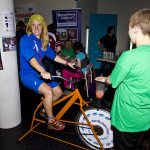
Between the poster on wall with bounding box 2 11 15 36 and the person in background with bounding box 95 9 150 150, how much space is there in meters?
1.80

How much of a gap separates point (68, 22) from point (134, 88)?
16.6 ft

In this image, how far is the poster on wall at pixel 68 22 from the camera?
229 inches

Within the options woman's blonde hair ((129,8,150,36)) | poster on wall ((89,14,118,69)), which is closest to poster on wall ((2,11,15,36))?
woman's blonde hair ((129,8,150,36))

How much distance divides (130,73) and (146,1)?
6361 millimetres

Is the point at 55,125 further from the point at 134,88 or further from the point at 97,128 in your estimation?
the point at 134,88

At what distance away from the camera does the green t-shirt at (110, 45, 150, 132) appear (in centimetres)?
123

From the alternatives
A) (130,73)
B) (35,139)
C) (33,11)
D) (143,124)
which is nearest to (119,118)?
(143,124)

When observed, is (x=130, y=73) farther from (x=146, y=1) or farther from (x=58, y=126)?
(x=146, y=1)

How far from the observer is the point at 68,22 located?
5941mm

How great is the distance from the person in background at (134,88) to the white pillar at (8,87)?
1.76 meters

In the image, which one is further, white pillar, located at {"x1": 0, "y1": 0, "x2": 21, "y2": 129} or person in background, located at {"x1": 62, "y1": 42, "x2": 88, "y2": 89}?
person in background, located at {"x1": 62, "y1": 42, "x2": 88, "y2": 89}

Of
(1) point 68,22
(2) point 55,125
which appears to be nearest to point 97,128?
(2) point 55,125

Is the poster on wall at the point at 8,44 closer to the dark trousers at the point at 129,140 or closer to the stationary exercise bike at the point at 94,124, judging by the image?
the stationary exercise bike at the point at 94,124

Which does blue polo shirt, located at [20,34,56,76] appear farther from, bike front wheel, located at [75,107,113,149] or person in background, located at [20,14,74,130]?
bike front wheel, located at [75,107,113,149]
